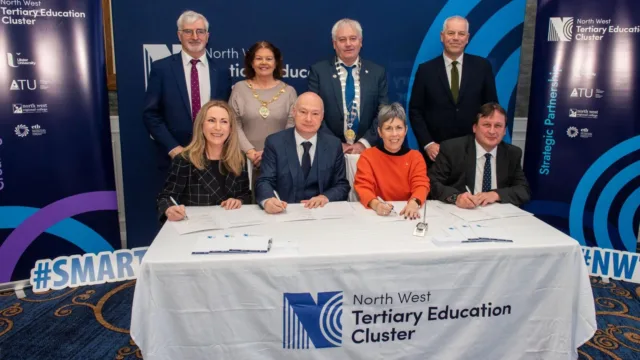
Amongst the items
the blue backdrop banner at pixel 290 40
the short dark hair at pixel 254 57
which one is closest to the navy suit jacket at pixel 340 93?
the short dark hair at pixel 254 57

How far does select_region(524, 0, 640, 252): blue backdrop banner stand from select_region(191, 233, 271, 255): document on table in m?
2.69

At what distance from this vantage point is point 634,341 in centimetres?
260

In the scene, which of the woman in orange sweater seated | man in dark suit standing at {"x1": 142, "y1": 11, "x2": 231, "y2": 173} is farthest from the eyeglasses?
the woman in orange sweater seated

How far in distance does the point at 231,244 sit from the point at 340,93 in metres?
1.62

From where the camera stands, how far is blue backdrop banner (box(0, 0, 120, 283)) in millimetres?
3025

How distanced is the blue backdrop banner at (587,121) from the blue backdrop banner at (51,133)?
3.13 metres

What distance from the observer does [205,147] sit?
2611 mm

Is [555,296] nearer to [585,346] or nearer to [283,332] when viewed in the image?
[585,346]

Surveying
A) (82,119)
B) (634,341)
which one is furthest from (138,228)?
(634,341)

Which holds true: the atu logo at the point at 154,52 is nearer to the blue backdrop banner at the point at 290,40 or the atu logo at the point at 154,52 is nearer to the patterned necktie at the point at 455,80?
the blue backdrop banner at the point at 290,40

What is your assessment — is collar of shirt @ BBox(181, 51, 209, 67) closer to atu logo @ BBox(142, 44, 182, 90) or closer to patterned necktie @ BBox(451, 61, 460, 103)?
atu logo @ BBox(142, 44, 182, 90)

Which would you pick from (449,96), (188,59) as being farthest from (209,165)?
(449,96)

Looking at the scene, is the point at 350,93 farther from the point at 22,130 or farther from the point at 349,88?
the point at 22,130

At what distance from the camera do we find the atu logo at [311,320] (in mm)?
1822
